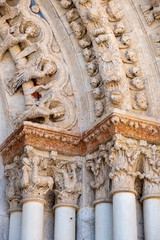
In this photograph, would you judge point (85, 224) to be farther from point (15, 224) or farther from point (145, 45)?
point (145, 45)

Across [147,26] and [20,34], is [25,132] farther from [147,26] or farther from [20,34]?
[147,26]

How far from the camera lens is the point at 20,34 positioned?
7.47 meters

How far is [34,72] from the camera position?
7.24 metres

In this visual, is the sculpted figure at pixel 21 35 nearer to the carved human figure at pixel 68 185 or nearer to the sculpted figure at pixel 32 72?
the sculpted figure at pixel 32 72

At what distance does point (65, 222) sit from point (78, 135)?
3.36 feet

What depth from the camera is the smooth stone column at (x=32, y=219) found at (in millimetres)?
6296

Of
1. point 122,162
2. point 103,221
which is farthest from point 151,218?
point 122,162

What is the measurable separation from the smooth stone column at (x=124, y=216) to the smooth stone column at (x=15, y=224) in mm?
1150

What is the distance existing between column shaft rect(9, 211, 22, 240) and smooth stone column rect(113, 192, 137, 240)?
3.77ft

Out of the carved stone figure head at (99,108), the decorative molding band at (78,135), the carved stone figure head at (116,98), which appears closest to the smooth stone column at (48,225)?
the decorative molding band at (78,135)

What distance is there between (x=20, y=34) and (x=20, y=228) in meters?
2.44

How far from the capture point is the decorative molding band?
645 cm

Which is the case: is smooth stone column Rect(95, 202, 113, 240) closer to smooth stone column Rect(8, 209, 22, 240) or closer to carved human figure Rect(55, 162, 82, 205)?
carved human figure Rect(55, 162, 82, 205)

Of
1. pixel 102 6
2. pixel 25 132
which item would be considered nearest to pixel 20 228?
pixel 25 132
